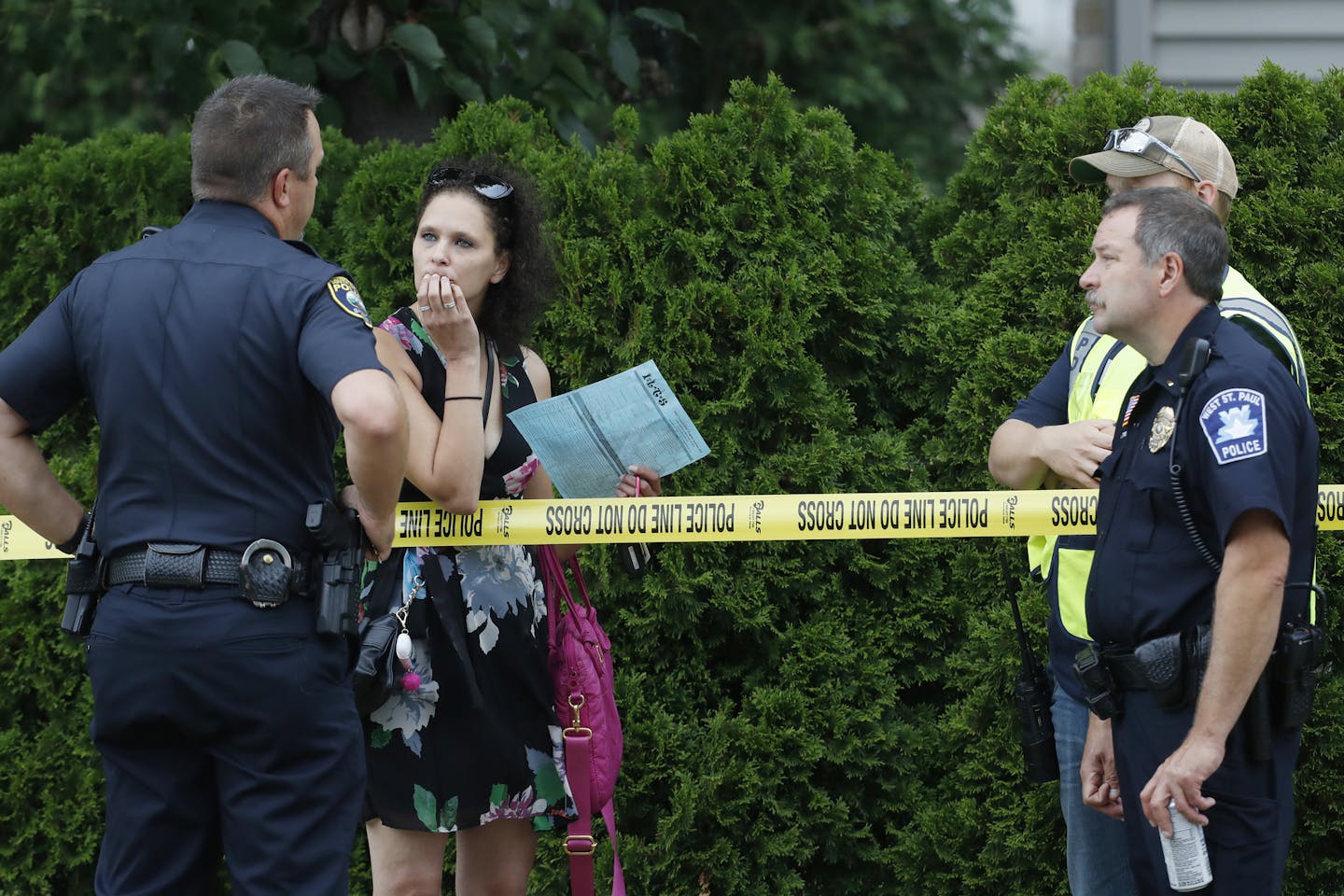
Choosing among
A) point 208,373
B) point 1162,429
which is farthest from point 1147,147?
point 208,373

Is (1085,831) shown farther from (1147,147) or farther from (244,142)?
(244,142)

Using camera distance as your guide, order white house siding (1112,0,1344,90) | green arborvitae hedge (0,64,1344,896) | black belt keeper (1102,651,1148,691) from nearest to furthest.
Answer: black belt keeper (1102,651,1148,691) < green arborvitae hedge (0,64,1344,896) < white house siding (1112,0,1344,90)

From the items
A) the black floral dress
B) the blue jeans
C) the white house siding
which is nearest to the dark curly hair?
the black floral dress

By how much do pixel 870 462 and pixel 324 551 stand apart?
2.23m

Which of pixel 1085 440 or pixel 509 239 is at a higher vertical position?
pixel 509 239

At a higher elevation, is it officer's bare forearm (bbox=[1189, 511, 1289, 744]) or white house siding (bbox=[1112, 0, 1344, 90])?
white house siding (bbox=[1112, 0, 1344, 90])

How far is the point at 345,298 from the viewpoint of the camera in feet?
9.23

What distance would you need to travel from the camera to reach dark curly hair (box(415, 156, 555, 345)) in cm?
362

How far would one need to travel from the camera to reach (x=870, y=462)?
15.2ft

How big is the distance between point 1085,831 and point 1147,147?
1.67 meters

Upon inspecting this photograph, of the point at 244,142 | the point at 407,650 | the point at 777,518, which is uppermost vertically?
the point at 244,142

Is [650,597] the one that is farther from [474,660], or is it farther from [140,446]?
[140,446]

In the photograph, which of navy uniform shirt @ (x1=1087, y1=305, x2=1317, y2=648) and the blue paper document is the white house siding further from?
navy uniform shirt @ (x1=1087, y1=305, x2=1317, y2=648)

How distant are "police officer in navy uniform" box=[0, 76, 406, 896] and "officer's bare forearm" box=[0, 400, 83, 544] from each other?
0.07m
